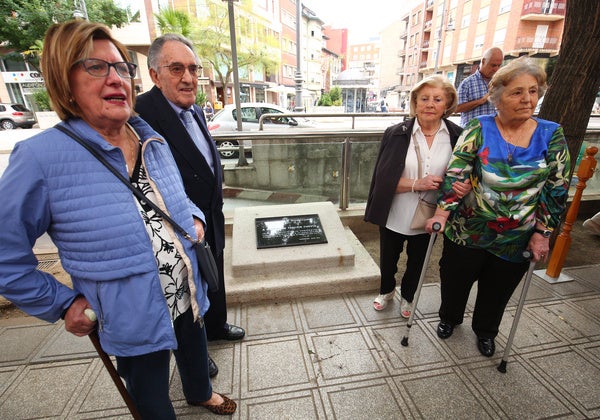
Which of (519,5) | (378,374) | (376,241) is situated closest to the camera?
(378,374)

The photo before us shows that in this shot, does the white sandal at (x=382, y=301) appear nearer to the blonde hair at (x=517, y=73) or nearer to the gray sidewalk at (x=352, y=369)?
the gray sidewalk at (x=352, y=369)

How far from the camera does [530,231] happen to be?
2.01 meters

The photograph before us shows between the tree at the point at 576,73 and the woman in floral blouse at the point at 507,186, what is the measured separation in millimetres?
1502

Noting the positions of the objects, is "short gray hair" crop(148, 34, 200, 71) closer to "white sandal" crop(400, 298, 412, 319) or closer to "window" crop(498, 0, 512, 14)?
"white sandal" crop(400, 298, 412, 319)

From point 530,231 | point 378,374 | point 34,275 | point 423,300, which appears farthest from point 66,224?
point 423,300

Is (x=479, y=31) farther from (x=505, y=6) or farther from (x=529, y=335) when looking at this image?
(x=529, y=335)

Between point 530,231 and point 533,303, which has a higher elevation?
point 530,231

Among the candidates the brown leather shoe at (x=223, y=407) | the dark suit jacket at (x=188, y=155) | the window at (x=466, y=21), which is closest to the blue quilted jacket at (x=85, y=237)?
the dark suit jacket at (x=188, y=155)

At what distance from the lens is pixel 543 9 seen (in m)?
25.8

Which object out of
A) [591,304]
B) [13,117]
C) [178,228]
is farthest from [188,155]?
[13,117]

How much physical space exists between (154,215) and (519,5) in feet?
119

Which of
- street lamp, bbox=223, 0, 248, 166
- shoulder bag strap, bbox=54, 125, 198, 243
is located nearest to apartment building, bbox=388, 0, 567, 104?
street lamp, bbox=223, 0, 248, 166

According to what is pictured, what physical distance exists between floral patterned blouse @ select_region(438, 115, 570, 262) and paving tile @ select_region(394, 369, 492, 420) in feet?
3.05

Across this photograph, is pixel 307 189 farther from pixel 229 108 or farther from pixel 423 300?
pixel 229 108
